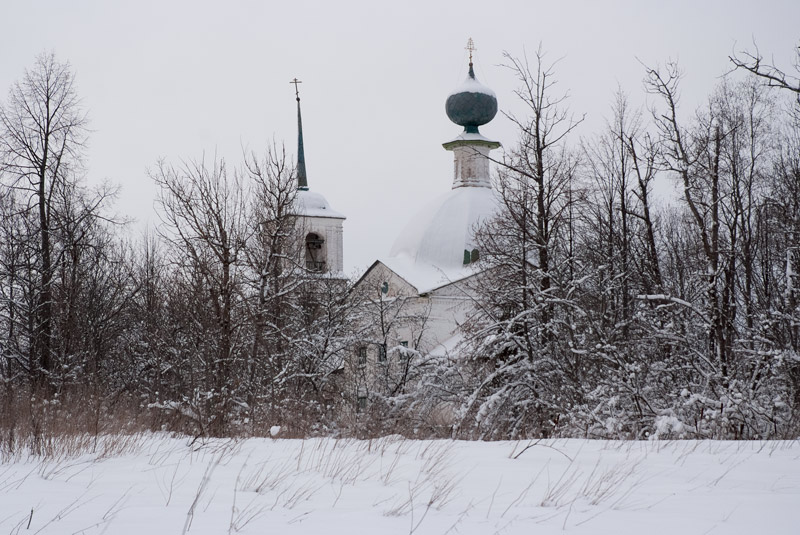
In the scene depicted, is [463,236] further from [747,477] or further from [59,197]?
[747,477]

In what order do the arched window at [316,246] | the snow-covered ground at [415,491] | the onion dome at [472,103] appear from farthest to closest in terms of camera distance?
the arched window at [316,246] → the onion dome at [472,103] → the snow-covered ground at [415,491]

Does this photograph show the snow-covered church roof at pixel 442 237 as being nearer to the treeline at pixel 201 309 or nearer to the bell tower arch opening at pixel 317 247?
the bell tower arch opening at pixel 317 247

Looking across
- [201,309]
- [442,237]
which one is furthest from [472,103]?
[201,309]

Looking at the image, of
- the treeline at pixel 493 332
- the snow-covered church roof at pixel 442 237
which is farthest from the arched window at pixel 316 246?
the treeline at pixel 493 332

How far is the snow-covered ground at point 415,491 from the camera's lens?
13.2 feet

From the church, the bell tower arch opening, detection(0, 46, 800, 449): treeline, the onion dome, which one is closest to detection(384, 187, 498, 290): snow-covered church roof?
the church

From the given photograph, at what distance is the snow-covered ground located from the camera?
158 inches

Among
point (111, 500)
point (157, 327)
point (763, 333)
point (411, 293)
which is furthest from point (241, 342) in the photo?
point (411, 293)

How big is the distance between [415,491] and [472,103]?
116 feet

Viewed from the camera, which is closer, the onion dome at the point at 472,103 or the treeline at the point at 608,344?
the treeline at the point at 608,344

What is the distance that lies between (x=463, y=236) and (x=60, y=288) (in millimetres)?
20750

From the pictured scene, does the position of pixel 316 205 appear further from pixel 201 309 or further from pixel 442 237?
pixel 201 309

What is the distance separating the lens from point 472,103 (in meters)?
39.0

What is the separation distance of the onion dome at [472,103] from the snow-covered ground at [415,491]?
109 feet
